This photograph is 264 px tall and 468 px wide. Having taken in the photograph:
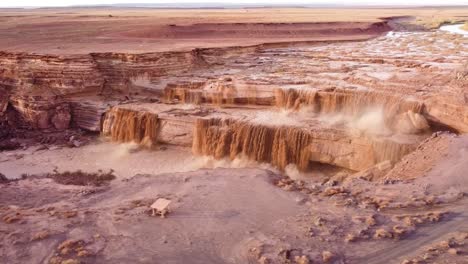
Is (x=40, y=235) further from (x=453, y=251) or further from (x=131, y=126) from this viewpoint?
(x=131, y=126)

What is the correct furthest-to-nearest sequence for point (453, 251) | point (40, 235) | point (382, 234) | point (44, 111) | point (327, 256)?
point (44, 111) < point (40, 235) < point (382, 234) < point (327, 256) < point (453, 251)

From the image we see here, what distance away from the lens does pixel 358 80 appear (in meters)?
19.3

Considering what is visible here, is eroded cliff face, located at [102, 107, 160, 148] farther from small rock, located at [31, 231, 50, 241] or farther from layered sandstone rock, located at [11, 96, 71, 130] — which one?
small rock, located at [31, 231, 50, 241]

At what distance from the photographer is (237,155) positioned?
54.7 feet

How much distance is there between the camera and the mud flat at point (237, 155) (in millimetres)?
8242

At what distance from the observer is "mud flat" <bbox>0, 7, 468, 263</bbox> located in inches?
324

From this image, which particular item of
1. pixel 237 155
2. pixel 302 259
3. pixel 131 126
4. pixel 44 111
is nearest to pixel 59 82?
pixel 44 111

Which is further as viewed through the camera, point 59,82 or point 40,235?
point 59,82

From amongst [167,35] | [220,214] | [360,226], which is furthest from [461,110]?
[167,35]

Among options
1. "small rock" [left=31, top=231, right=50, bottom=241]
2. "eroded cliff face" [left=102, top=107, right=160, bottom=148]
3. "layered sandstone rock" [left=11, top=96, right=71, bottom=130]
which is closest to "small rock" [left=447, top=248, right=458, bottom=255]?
"small rock" [left=31, top=231, right=50, bottom=241]

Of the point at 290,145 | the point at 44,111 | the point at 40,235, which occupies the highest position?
the point at 40,235

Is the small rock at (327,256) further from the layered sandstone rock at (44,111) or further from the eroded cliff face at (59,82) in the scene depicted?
the layered sandstone rock at (44,111)

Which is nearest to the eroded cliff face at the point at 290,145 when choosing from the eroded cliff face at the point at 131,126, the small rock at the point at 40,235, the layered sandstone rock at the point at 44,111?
the eroded cliff face at the point at 131,126

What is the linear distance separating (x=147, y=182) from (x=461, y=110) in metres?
9.45
